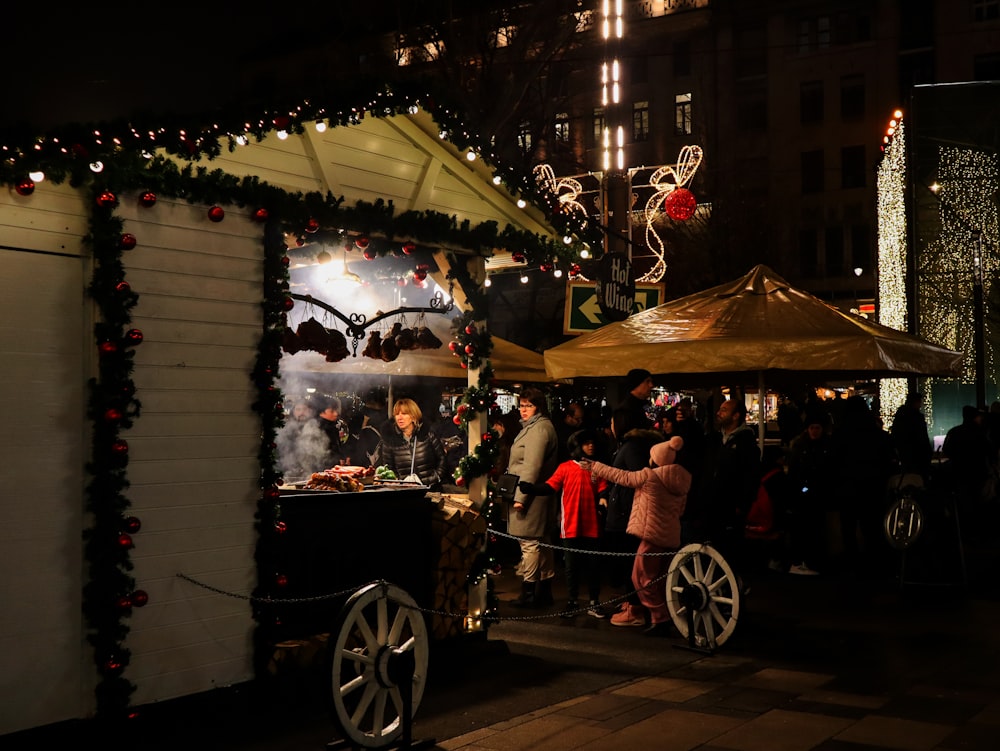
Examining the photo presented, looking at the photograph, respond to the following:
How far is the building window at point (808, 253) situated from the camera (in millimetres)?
51250

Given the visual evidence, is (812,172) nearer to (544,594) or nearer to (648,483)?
(544,594)

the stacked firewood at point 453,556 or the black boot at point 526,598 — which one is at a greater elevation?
the stacked firewood at point 453,556

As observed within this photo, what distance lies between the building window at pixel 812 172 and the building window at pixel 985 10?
8633 mm

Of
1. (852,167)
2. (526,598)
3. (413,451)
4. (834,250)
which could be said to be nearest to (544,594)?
A: (526,598)

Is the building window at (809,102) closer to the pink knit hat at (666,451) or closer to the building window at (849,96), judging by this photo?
the building window at (849,96)

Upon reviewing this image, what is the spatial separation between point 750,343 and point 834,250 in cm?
4338

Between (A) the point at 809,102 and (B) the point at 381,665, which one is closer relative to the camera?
(B) the point at 381,665

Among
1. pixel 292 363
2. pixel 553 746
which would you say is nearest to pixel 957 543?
pixel 553 746

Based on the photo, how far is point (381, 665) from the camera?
5.73 meters

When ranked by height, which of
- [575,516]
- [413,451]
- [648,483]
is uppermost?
[413,451]

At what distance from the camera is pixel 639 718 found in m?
6.63

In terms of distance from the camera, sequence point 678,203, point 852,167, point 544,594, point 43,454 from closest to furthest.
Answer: point 43,454 → point 544,594 → point 678,203 → point 852,167

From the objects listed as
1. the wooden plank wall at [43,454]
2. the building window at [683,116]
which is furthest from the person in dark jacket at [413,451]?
the building window at [683,116]

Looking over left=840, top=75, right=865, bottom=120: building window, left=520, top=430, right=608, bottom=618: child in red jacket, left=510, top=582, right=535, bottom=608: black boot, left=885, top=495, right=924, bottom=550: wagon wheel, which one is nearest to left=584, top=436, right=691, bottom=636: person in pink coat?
left=520, top=430, right=608, bottom=618: child in red jacket
